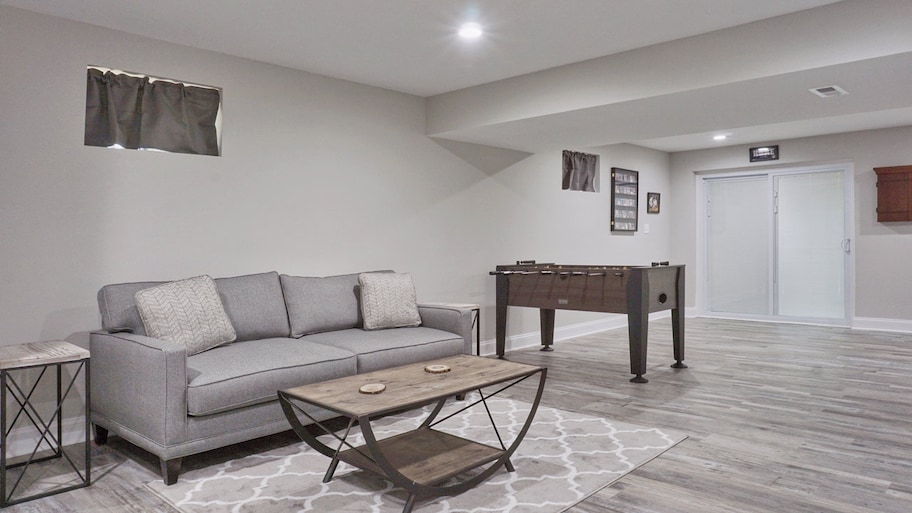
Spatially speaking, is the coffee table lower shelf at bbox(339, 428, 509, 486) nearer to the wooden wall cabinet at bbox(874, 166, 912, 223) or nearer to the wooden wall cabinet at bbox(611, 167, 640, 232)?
the wooden wall cabinet at bbox(611, 167, 640, 232)

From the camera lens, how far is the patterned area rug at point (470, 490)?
2.44 meters

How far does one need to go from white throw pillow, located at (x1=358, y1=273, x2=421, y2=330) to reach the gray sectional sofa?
0.26 ft

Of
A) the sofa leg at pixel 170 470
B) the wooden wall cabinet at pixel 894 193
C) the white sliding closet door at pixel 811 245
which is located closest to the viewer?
the sofa leg at pixel 170 470

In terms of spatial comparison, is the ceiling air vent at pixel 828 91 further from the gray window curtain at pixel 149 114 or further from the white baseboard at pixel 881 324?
the white baseboard at pixel 881 324

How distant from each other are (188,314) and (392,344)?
1.19 meters

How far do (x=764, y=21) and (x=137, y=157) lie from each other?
381 cm

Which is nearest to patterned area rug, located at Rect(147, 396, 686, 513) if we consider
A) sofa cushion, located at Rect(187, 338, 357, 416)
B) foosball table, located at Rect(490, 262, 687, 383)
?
sofa cushion, located at Rect(187, 338, 357, 416)

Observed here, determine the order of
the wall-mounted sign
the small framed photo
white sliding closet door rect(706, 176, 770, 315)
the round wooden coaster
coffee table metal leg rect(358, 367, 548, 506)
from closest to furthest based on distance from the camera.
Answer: coffee table metal leg rect(358, 367, 548, 506), the round wooden coaster, the wall-mounted sign, white sliding closet door rect(706, 176, 770, 315), the small framed photo

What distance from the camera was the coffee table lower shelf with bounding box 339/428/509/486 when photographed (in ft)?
8.05

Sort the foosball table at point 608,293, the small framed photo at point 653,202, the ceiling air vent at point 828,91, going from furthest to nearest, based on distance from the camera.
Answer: the small framed photo at point 653,202 < the foosball table at point 608,293 < the ceiling air vent at point 828,91

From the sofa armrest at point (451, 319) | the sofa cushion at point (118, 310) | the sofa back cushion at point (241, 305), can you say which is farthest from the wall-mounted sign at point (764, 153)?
the sofa cushion at point (118, 310)

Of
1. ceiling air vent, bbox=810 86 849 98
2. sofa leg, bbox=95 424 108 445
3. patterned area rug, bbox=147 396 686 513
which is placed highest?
ceiling air vent, bbox=810 86 849 98

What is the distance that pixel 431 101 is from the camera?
528 cm

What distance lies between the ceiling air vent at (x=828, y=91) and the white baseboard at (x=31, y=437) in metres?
4.84
